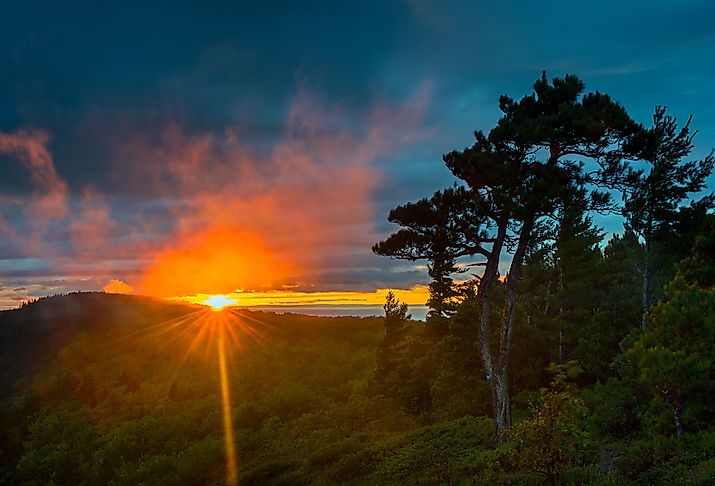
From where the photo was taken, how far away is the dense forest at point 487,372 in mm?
14344

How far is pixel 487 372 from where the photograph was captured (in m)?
18.4

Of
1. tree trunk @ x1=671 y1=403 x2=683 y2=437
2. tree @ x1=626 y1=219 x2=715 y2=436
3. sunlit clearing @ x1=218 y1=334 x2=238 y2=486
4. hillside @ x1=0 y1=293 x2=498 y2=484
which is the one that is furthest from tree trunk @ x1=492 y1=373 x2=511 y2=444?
sunlit clearing @ x1=218 y1=334 x2=238 y2=486

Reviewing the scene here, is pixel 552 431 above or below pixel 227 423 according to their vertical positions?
above

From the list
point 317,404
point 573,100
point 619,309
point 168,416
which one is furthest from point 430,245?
point 168,416

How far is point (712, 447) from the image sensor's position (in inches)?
505

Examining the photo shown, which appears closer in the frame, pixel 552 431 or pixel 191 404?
pixel 552 431

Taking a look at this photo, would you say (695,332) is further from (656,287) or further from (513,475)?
(656,287)

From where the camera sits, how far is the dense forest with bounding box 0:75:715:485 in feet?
47.1

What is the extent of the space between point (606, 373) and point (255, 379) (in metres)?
42.0

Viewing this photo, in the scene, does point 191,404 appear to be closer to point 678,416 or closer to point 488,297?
point 488,297

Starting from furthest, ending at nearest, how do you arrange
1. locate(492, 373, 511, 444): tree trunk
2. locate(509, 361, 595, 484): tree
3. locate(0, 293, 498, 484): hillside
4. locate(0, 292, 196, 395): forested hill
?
locate(0, 292, 196, 395): forested hill < locate(0, 293, 498, 484): hillside < locate(492, 373, 511, 444): tree trunk < locate(509, 361, 595, 484): tree

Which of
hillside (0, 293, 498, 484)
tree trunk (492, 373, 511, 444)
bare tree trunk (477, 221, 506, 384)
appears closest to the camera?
tree trunk (492, 373, 511, 444)

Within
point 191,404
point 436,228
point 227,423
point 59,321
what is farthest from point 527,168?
point 59,321

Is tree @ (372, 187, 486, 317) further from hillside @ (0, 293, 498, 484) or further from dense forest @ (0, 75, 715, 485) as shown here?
hillside @ (0, 293, 498, 484)
